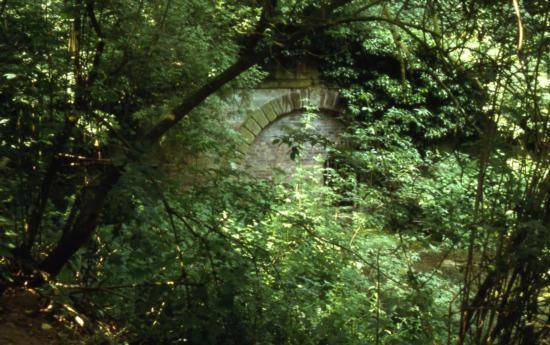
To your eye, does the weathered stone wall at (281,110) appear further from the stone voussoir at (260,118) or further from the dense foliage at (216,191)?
the dense foliage at (216,191)

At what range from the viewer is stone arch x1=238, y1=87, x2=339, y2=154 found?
461 inches

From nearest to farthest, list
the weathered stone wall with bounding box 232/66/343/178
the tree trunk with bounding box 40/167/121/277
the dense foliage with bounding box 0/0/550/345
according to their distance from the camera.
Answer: the dense foliage with bounding box 0/0/550/345
the tree trunk with bounding box 40/167/121/277
the weathered stone wall with bounding box 232/66/343/178

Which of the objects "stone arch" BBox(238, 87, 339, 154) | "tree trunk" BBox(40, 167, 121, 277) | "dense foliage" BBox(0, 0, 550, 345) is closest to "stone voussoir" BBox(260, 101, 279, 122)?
"stone arch" BBox(238, 87, 339, 154)

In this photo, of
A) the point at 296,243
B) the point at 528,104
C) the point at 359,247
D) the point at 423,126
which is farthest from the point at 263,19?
the point at 423,126

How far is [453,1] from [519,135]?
2.61 feet

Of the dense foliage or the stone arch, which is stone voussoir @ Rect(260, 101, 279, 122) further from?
the dense foliage

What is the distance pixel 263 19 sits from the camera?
9.72 feet

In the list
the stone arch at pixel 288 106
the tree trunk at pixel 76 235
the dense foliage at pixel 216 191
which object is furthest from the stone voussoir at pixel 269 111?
the tree trunk at pixel 76 235

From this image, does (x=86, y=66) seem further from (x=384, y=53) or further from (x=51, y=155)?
(x=384, y=53)

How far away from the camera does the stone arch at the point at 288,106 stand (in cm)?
1172

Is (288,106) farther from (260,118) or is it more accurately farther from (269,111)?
(260,118)

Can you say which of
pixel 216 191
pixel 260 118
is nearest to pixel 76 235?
pixel 216 191

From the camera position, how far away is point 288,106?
1193 cm

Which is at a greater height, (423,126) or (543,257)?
(423,126)
